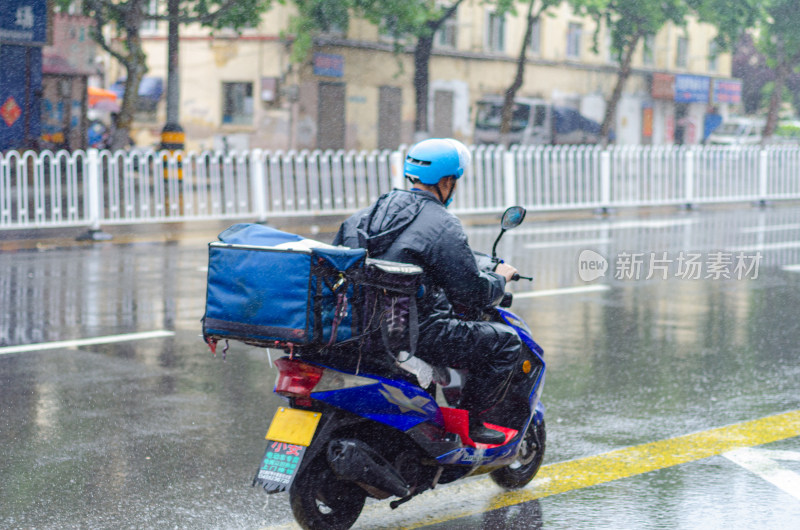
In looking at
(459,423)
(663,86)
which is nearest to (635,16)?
(663,86)

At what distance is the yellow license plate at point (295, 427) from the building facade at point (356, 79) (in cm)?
2806

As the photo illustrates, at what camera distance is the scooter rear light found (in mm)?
3879

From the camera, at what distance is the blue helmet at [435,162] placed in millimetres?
4266

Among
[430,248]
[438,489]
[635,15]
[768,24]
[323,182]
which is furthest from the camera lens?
[768,24]

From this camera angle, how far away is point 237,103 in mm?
35875

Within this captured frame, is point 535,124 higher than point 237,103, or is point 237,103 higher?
point 237,103

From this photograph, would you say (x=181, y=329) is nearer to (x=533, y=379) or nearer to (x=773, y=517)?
(x=533, y=379)

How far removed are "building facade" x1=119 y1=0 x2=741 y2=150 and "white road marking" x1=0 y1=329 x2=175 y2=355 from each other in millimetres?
23864

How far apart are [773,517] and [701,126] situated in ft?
169

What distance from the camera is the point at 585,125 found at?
41.1m

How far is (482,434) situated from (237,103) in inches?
1278

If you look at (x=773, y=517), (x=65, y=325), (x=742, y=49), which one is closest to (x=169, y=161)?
(x=65, y=325)

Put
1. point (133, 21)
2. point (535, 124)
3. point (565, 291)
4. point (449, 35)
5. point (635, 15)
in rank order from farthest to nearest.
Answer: point (449, 35) < point (535, 124) < point (635, 15) < point (133, 21) < point (565, 291)

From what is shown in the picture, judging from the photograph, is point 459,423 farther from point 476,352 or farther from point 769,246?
point 769,246
